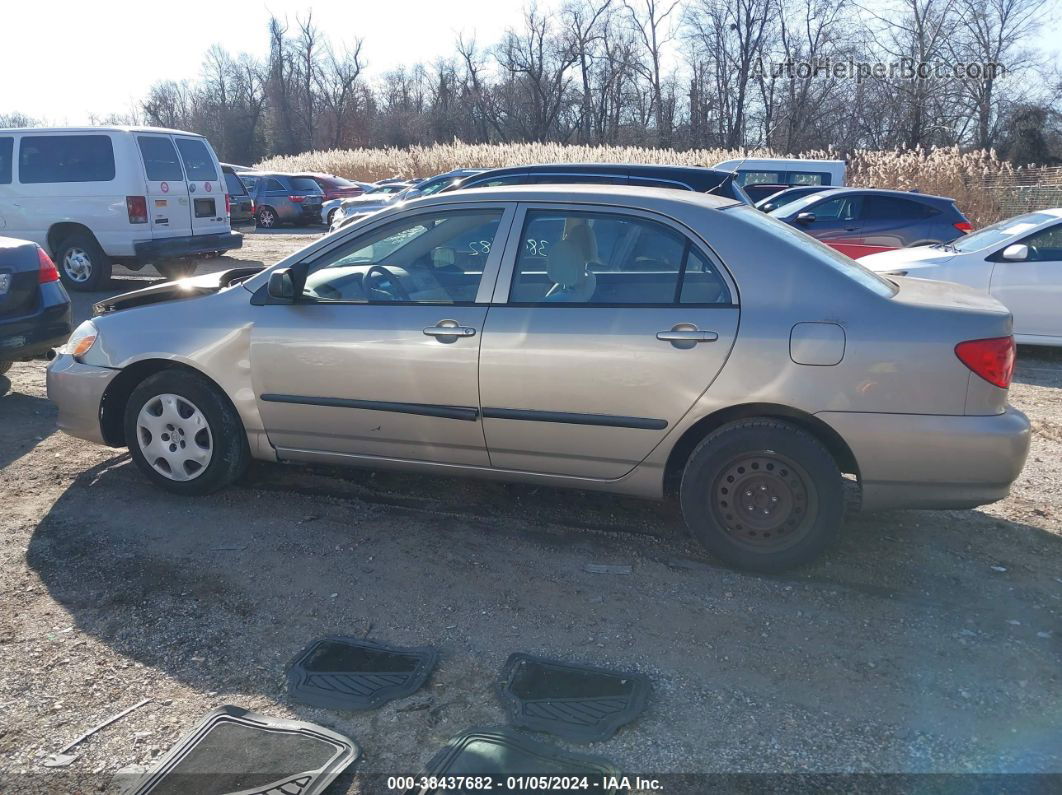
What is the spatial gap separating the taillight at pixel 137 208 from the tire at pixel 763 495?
9.70 m

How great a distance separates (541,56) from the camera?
181 feet

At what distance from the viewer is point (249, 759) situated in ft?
8.77

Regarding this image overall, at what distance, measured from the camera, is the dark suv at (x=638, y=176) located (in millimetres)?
7910

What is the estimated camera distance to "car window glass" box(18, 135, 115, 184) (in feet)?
36.6

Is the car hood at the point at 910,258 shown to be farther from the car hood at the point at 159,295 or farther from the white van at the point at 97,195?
the white van at the point at 97,195

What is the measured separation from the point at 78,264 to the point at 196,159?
2125mm

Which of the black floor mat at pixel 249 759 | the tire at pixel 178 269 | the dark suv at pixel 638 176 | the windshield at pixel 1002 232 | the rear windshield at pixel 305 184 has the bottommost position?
the black floor mat at pixel 249 759

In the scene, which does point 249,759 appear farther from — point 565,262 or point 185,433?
point 565,262

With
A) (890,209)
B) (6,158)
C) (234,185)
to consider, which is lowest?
(890,209)

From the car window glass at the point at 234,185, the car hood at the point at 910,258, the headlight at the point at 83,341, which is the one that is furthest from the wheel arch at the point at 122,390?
the car window glass at the point at 234,185

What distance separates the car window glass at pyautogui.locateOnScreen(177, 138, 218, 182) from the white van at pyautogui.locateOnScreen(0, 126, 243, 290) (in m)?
0.03

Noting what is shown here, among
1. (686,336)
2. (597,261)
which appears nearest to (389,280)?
(597,261)

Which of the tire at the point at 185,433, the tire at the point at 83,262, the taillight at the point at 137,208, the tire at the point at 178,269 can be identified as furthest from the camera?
the tire at the point at 178,269

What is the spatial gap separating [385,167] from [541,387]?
32.1 m
